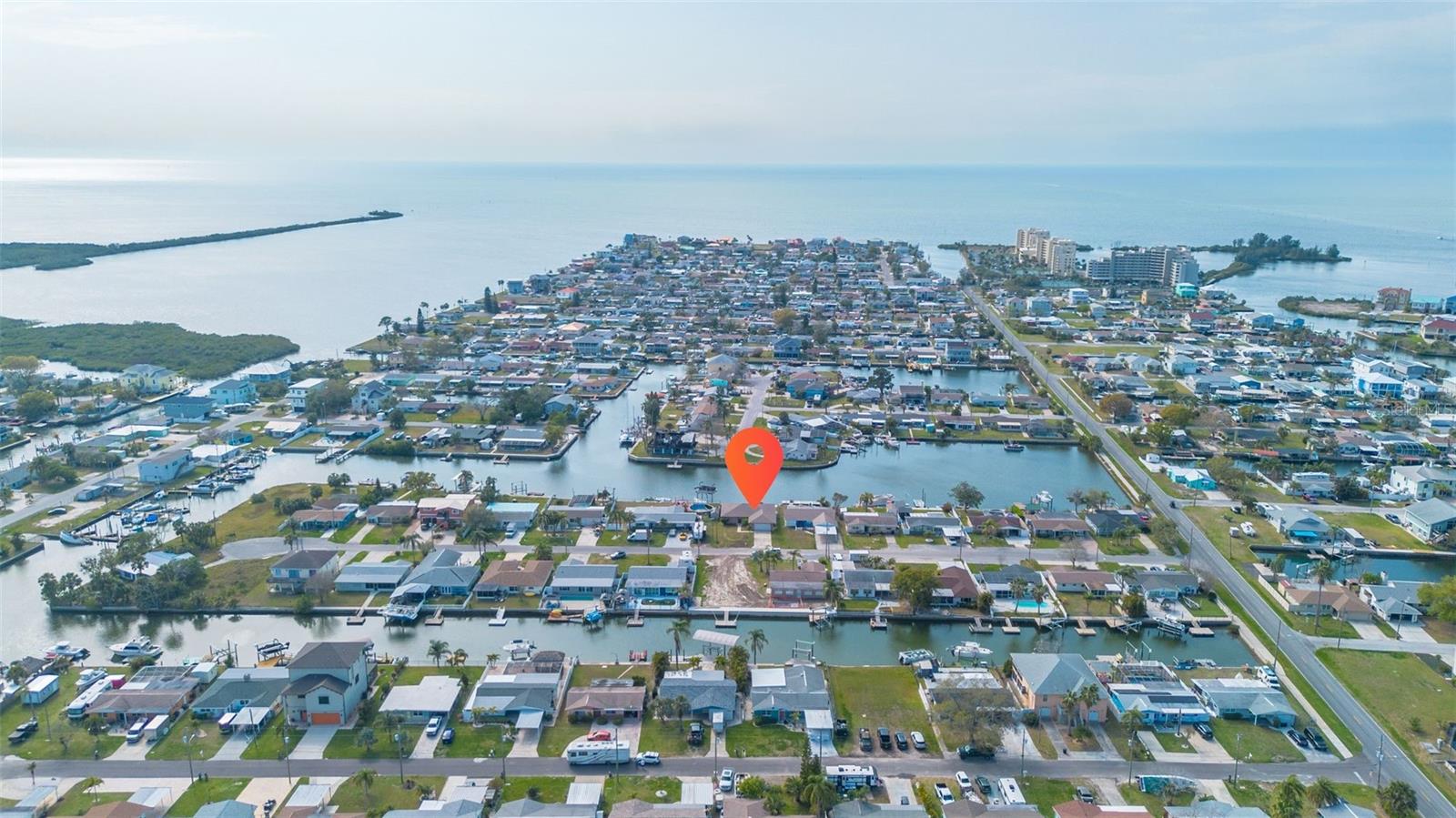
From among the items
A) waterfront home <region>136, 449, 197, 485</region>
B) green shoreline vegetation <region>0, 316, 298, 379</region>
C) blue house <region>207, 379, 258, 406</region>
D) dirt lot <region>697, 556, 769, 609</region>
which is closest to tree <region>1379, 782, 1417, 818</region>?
dirt lot <region>697, 556, 769, 609</region>

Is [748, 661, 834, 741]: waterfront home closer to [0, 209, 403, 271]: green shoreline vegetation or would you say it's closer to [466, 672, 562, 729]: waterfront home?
[466, 672, 562, 729]: waterfront home

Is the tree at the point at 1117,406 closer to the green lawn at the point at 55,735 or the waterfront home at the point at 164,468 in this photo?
the green lawn at the point at 55,735

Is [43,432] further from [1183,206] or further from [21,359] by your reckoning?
[1183,206]

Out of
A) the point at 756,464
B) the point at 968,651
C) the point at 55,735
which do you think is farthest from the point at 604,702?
the point at 55,735

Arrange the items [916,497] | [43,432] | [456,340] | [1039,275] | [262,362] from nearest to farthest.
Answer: [916,497]
[43,432]
[262,362]
[456,340]
[1039,275]

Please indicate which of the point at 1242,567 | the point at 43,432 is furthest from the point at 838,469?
the point at 43,432
